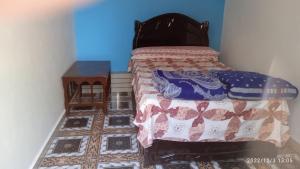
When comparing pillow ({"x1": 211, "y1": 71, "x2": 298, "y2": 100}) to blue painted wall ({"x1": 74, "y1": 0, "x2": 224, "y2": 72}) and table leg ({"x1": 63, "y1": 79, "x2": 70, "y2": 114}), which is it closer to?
table leg ({"x1": 63, "y1": 79, "x2": 70, "y2": 114})

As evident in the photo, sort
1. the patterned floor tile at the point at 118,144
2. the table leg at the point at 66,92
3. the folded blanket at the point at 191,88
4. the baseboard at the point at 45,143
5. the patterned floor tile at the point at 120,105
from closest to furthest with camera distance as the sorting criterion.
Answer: the folded blanket at the point at 191,88 → the baseboard at the point at 45,143 → the patterned floor tile at the point at 118,144 → the table leg at the point at 66,92 → the patterned floor tile at the point at 120,105

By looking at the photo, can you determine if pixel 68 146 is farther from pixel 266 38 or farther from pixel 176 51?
pixel 266 38

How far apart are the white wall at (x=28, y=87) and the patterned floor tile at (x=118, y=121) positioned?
52 centimetres

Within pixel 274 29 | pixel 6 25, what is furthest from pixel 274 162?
pixel 6 25

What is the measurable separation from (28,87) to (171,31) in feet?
7.24

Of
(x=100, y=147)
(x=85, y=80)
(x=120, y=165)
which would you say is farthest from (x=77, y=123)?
(x=120, y=165)

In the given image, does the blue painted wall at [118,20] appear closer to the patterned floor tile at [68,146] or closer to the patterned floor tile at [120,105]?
the patterned floor tile at [120,105]

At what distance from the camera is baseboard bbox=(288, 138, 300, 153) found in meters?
2.21

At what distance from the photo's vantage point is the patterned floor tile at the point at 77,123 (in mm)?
2613

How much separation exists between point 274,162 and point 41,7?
2.33 m

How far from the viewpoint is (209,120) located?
Result: 6.28 ft

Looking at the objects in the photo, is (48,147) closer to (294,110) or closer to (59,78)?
(59,78)
